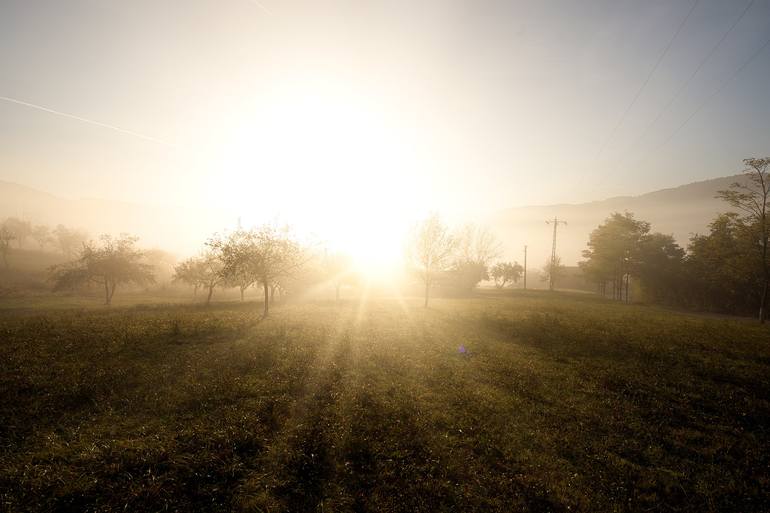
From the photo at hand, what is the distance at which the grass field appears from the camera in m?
8.95

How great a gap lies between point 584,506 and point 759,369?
19.4m

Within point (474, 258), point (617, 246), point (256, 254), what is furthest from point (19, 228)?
point (617, 246)

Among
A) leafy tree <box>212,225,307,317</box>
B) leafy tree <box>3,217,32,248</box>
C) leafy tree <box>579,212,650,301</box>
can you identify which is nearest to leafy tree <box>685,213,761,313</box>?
leafy tree <box>579,212,650,301</box>

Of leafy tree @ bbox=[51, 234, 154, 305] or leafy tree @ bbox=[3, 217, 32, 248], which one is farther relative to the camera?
leafy tree @ bbox=[3, 217, 32, 248]

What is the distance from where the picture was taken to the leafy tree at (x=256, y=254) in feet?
116

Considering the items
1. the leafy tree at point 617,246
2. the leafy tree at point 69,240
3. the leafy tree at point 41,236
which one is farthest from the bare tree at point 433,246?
the leafy tree at point 41,236

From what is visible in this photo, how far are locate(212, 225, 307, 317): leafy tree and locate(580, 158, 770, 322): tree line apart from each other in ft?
170

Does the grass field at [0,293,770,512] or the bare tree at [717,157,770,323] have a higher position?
the bare tree at [717,157,770,323]

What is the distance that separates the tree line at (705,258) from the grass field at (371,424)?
80.3 feet

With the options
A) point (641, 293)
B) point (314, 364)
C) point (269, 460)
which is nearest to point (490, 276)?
point (641, 293)

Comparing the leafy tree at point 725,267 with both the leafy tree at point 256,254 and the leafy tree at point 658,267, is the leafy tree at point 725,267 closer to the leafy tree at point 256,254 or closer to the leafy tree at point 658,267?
the leafy tree at point 658,267

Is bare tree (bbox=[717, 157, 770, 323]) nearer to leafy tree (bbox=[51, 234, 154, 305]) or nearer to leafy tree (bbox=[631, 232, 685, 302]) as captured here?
leafy tree (bbox=[631, 232, 685, 302])

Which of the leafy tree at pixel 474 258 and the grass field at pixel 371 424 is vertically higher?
the leafy tree at pixel 474 258

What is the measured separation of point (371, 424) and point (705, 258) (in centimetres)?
7300
